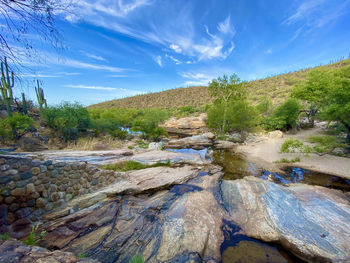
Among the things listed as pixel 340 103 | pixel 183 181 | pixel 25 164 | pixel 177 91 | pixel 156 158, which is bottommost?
pixel 183 181

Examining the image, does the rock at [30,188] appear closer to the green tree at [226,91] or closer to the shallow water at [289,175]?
the shallow water at [289,175]

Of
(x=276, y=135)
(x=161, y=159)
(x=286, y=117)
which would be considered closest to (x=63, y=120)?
(x=161, y=159)

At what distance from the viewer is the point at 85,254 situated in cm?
318

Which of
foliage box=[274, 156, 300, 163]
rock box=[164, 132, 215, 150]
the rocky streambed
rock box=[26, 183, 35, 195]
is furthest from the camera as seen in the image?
rock box=[164, 132, 215, 150]

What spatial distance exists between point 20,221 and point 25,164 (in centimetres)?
150

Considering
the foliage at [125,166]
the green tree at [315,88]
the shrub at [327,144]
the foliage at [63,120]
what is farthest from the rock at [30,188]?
the green tree at [315,88]

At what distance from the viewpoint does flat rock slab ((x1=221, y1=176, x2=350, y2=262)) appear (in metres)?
3.64

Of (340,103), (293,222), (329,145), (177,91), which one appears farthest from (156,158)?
(177,91)

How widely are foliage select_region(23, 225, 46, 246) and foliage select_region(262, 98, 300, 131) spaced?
964 inches

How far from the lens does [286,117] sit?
19.2 meters

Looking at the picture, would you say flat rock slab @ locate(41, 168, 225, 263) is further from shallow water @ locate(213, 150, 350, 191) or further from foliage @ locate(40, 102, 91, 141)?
foliage @ locate(40, 102, 91, 141)

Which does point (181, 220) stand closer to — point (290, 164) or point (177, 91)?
point (290, 164)

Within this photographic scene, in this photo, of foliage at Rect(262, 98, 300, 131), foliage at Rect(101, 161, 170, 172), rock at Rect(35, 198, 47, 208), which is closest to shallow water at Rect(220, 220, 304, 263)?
rock at Rect(35, 198, 47, 208)

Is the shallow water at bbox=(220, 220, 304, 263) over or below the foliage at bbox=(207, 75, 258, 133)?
below
